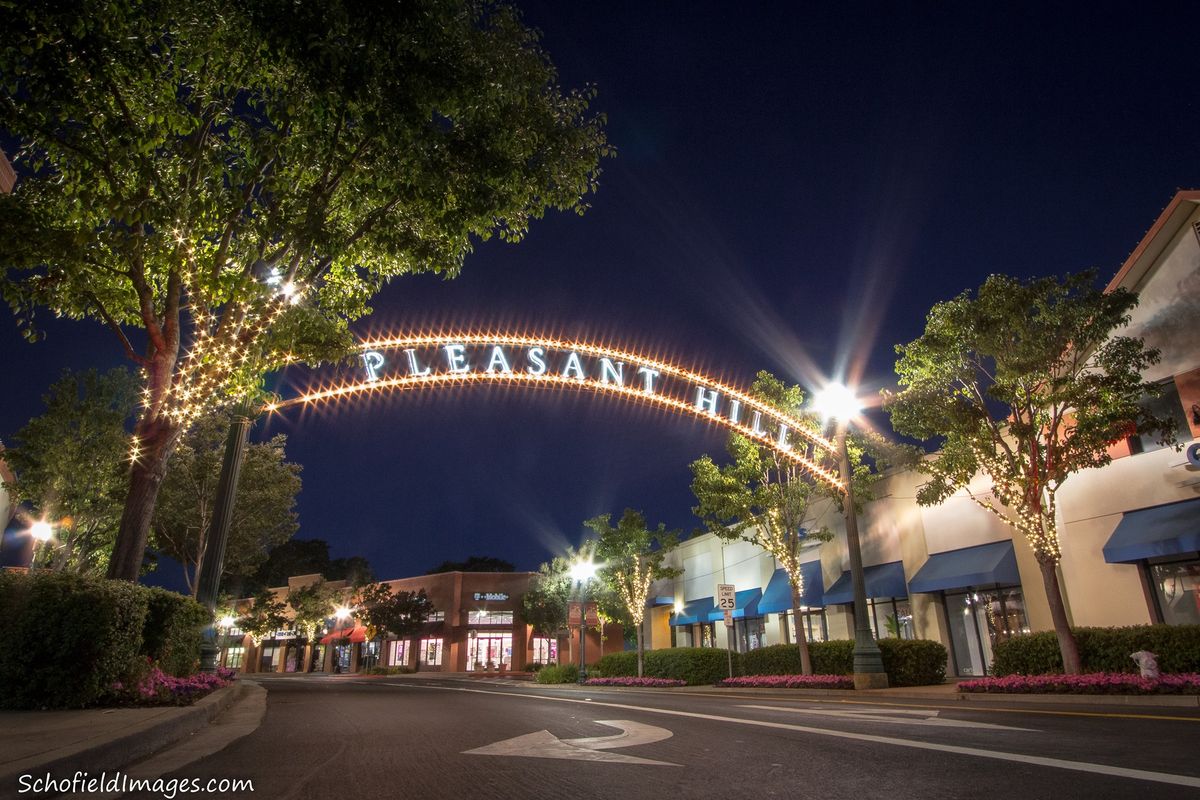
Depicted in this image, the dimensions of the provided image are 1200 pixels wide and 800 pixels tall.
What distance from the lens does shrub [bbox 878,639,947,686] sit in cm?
1961

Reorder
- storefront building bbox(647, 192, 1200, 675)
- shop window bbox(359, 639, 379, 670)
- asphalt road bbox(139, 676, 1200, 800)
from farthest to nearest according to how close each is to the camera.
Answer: shop window bbox(359, 639, 379, 670)
storefront building bbox(647, 192, 1200, 675)
asphalt road bbox(139, 676, 1200, 800)

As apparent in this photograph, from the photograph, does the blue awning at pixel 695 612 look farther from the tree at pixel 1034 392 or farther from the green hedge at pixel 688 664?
the tree at pixel 1034 392

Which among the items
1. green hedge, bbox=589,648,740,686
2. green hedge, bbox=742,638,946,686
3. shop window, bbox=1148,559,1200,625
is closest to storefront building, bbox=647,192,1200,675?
shop window, bbox=1148,559,1200,625

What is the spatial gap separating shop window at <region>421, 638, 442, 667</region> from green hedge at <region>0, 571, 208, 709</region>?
52359 millimetres

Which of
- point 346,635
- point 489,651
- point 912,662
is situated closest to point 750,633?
point 912,662

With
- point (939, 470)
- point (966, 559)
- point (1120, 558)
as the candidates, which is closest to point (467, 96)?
point (939, 470)

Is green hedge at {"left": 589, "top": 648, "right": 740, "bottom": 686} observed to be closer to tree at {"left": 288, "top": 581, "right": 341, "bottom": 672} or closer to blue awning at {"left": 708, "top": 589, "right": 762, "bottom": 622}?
blue awning at {"left": 708, "top": 589, "right": 762, "bottom": 622}

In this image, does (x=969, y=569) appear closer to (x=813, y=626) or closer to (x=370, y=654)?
(x=813, y=626)

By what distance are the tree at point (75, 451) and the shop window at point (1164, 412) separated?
2863cm

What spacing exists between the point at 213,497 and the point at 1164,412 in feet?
107

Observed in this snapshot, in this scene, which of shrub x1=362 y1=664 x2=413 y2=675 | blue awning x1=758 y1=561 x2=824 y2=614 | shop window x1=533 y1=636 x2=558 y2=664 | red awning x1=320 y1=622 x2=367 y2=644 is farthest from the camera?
red awning x1=320 y1=622 x2=367 y2=644

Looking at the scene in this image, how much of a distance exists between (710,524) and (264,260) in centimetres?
1834

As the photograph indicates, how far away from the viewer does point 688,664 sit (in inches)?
1056

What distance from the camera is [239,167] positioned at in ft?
32.2
